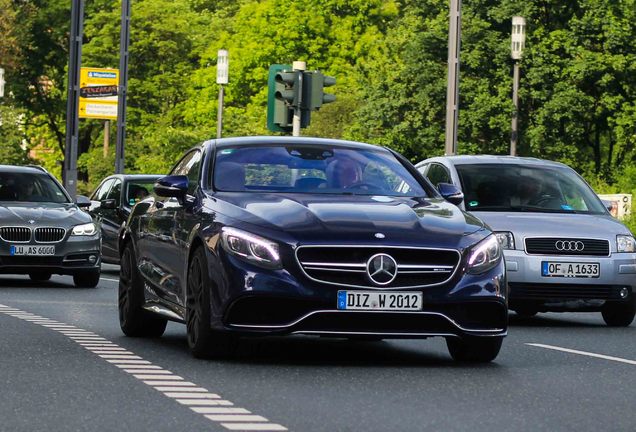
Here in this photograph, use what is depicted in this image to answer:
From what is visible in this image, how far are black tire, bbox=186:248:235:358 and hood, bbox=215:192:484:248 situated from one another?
0.40 meters

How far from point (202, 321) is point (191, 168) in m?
Answer: 2.10

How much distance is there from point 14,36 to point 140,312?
2470 inches

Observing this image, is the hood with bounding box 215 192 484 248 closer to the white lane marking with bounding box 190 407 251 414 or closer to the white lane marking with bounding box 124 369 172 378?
the white lane marking with bounding box 124 369 172 378

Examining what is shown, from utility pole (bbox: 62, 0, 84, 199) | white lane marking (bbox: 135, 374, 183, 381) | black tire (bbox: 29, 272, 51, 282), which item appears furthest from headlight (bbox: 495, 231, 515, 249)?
utility pole (bbox: 62, 0, 84, 199)

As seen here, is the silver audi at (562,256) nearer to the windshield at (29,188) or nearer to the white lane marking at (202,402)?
→ the white lane marking at (202,402)

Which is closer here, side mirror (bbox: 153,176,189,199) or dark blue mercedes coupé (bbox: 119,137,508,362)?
dark blue mercedes coupé (bbox: 119,137,508,362)

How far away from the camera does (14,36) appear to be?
75.1 metres

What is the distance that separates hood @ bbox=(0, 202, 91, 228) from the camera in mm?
23156

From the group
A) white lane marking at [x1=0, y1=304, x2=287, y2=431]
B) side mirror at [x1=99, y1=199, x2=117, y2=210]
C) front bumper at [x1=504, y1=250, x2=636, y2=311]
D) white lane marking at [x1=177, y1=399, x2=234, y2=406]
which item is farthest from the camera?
side mirror at [x1=99, y1=199, x2=117, y2=210]

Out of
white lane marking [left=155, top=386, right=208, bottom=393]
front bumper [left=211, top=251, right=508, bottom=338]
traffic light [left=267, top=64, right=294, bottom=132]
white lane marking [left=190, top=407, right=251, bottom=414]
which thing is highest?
traffic light [left=267, top=64, right=294, bottom=132]

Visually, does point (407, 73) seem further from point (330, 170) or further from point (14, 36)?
point (330, 170)

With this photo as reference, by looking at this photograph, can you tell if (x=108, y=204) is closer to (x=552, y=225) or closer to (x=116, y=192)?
(x=116, y=192)

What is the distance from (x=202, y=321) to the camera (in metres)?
11.6

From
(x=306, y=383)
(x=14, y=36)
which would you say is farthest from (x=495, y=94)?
(x=306, y=383)
